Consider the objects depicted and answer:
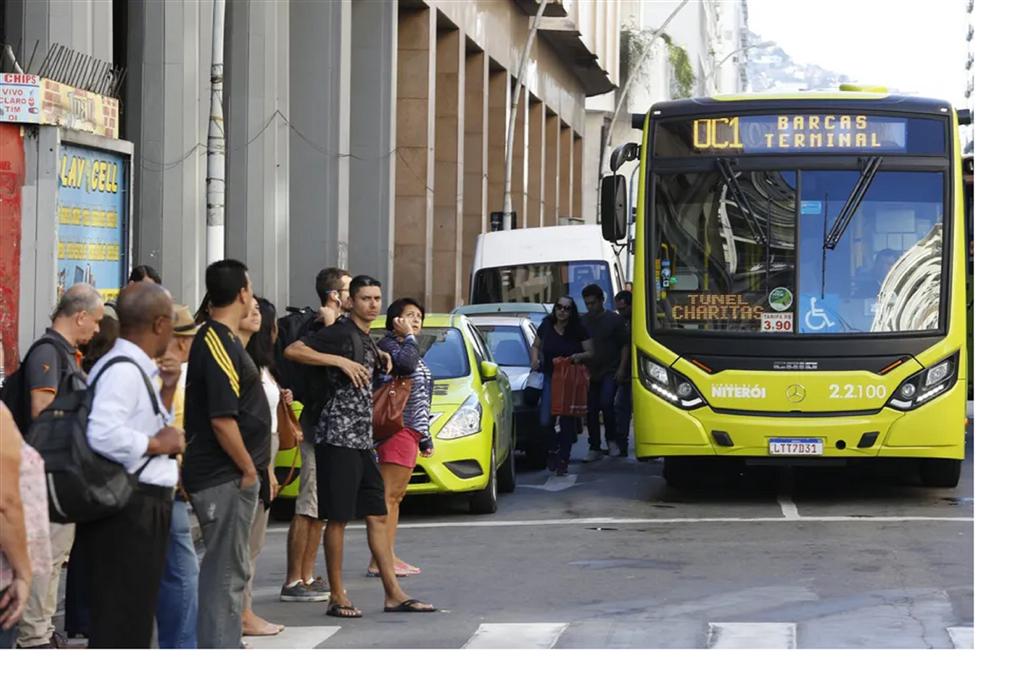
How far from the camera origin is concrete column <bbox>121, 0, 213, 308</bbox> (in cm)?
2388

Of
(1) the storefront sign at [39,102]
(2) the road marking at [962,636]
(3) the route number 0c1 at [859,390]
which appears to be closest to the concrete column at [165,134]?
(1) the storefront sign at [39,102]

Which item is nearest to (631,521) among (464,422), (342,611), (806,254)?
(464,422)

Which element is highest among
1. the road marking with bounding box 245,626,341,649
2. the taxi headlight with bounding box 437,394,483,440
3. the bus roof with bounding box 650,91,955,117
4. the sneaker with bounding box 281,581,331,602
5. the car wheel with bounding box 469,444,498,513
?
the bus roof with bounding box 650,91,955,117

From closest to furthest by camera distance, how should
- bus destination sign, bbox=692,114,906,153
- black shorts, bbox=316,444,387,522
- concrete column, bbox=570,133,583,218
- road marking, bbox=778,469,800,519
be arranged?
black shorts, bbox=316,444,387,522 → road marking, bbox=778,469,800,519 → bus destination sign, bbox=692,114,906,153 → concrete column, bbox=570,133,583,218

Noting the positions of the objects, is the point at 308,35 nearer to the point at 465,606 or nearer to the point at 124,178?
the point at 124,178

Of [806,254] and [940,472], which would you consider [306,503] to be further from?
[940,472]

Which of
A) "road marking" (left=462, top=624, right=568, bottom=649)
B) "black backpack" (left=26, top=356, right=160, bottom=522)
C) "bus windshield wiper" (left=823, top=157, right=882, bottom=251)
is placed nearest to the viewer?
"black backpack" (left=26, top=356, right=160, bottom=522)

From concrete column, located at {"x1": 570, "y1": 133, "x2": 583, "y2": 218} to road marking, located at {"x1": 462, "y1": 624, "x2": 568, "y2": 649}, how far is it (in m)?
61.1

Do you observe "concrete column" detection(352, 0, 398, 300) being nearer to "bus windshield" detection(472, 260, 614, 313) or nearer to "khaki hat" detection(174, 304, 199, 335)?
"bus windshield" detection(472, 260, 614, 313)

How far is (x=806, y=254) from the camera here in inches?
608

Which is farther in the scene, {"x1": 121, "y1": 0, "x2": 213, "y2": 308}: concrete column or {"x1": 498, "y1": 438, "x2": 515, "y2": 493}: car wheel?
{"x1": 121, "y1": 0, "x2": 213, "y2": 308}: concrete column

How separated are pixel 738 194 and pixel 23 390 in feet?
26.5

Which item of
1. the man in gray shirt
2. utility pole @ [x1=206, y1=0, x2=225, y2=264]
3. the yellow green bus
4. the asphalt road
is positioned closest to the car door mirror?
the asphalt road

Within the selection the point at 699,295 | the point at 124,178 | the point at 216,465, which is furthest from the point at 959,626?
the point at 124,178
